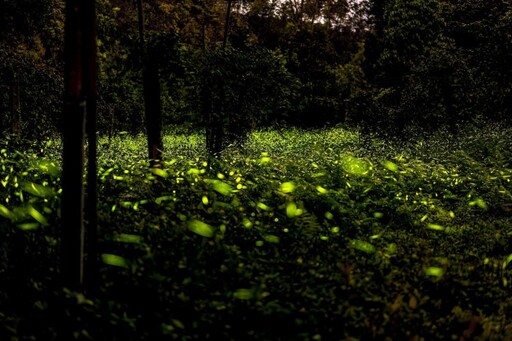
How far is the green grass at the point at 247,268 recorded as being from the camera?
8.36ft

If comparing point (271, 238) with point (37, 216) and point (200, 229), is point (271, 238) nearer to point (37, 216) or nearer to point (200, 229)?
point (200, 229)

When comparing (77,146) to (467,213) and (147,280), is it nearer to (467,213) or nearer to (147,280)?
(147,280)

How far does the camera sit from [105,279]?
2.85 metres

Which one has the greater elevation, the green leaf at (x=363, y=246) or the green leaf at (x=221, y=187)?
the green leaf at (x=221, y=187)

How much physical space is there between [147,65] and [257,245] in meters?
5.43

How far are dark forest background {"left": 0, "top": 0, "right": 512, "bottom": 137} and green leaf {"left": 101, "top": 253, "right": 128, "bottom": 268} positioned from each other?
5847 millimetres

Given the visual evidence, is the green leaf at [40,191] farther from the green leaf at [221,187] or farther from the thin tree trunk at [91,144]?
the green leaf at [221,187]

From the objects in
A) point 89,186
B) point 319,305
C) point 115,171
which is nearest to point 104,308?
point 89,186

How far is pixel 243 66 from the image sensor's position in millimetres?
11367

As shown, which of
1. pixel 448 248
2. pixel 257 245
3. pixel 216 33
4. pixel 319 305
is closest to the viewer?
pixel 319 305

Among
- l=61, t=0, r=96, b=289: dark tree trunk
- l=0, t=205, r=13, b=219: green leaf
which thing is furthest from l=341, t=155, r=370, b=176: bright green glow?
l=61, t=0, r=96, b=289: dark tree trunk

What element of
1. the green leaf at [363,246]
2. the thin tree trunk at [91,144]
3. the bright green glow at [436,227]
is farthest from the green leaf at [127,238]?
the bright green glow at [436,227]

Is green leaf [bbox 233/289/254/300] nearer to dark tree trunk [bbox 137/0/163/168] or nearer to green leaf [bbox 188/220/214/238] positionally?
green leaf [bbox 188/220/214/238]

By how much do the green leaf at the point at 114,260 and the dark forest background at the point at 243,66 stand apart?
19.2 ft
